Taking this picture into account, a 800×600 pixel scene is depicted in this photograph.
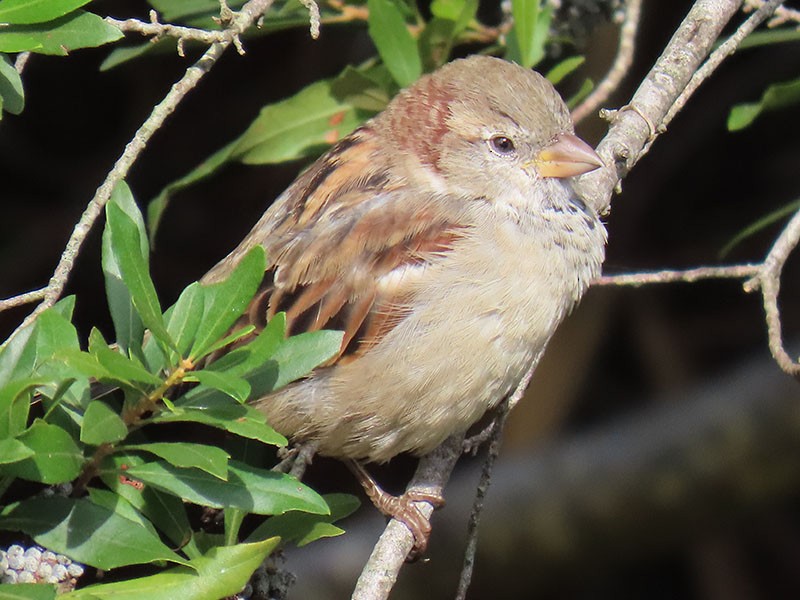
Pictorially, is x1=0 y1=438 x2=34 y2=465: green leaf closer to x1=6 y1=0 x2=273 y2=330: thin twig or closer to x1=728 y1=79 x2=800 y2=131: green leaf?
x1=6 y1=0 x2=273 y2=330: thin twig

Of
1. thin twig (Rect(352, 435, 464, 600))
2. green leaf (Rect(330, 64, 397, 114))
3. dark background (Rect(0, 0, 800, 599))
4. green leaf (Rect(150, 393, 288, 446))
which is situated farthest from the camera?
dark background (Rect(0, 0, 800, 599))

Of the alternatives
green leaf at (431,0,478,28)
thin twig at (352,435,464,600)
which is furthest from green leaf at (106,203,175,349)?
green leaf at (431,0,478,28)

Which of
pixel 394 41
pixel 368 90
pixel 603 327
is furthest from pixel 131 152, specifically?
pixel 603 327

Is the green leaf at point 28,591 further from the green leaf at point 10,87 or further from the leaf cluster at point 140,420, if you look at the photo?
the green leaf at point 10,87

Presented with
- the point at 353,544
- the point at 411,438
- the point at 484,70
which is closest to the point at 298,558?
the point at 353,544

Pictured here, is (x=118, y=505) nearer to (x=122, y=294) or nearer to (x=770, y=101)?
(x=122, y=294)
